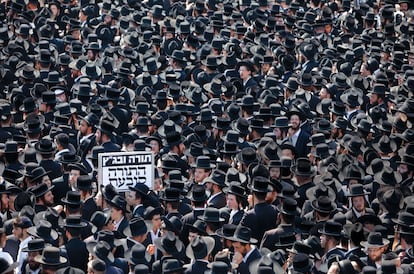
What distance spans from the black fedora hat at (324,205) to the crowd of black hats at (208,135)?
0.07 ft

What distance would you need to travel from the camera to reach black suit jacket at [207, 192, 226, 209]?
1633cm

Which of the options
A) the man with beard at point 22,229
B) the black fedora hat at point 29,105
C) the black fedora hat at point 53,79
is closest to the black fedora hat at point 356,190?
the man with beard at point 22,229

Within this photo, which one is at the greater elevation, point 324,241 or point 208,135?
point 208,135

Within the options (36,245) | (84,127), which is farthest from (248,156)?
(36,245)

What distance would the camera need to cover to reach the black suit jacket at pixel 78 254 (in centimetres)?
1410

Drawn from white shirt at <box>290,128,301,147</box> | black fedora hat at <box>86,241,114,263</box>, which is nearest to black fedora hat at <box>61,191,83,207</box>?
black fedora hat at <box>86,241,114,263</box>

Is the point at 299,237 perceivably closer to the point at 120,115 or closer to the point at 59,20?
the point at 120,115

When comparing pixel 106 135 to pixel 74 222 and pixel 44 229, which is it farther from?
pixel 44 229

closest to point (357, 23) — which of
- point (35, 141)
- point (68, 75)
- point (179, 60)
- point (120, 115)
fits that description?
point (179, 60)

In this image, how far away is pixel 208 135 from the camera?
64.2 ft

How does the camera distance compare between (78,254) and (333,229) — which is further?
(333,229)

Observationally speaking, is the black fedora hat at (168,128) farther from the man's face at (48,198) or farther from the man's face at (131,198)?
the man's face at (48,198)

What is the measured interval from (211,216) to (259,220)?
2.55 feet

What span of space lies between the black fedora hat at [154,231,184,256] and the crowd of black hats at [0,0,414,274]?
2cm
